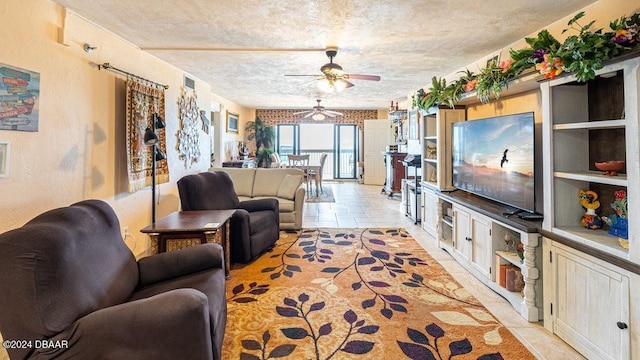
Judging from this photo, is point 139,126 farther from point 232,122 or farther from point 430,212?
point 232,122

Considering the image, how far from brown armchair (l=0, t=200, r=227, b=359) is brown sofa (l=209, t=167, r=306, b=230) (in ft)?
9.75

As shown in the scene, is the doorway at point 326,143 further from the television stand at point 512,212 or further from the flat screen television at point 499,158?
the television stand at point 512,212

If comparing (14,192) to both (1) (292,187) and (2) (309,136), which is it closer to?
(1) (292,187)

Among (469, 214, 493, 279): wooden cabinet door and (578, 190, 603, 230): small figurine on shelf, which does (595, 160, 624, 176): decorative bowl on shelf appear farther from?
(469, 214, 493, 279): wooden cabinet door

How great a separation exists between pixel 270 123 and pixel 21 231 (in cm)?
886

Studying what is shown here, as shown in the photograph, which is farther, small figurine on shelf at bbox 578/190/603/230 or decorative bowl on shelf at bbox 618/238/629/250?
small figurine on shelf at bbox 578/190/603/230

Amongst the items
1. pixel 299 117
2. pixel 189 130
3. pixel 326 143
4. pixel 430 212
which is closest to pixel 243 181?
pixel 189 130

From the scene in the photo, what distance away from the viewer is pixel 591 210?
Result: 2029 mm

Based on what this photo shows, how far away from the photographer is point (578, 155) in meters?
2.11

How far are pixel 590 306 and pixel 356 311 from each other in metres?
1.40

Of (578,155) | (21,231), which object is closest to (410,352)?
(578,155)

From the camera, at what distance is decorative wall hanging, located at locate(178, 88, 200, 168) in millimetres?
4586

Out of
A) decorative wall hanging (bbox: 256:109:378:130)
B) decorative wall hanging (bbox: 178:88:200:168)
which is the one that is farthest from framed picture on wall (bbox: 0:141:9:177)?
decorative wall hanging (bbox: 256:109:378:130)

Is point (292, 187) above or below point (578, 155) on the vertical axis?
below
